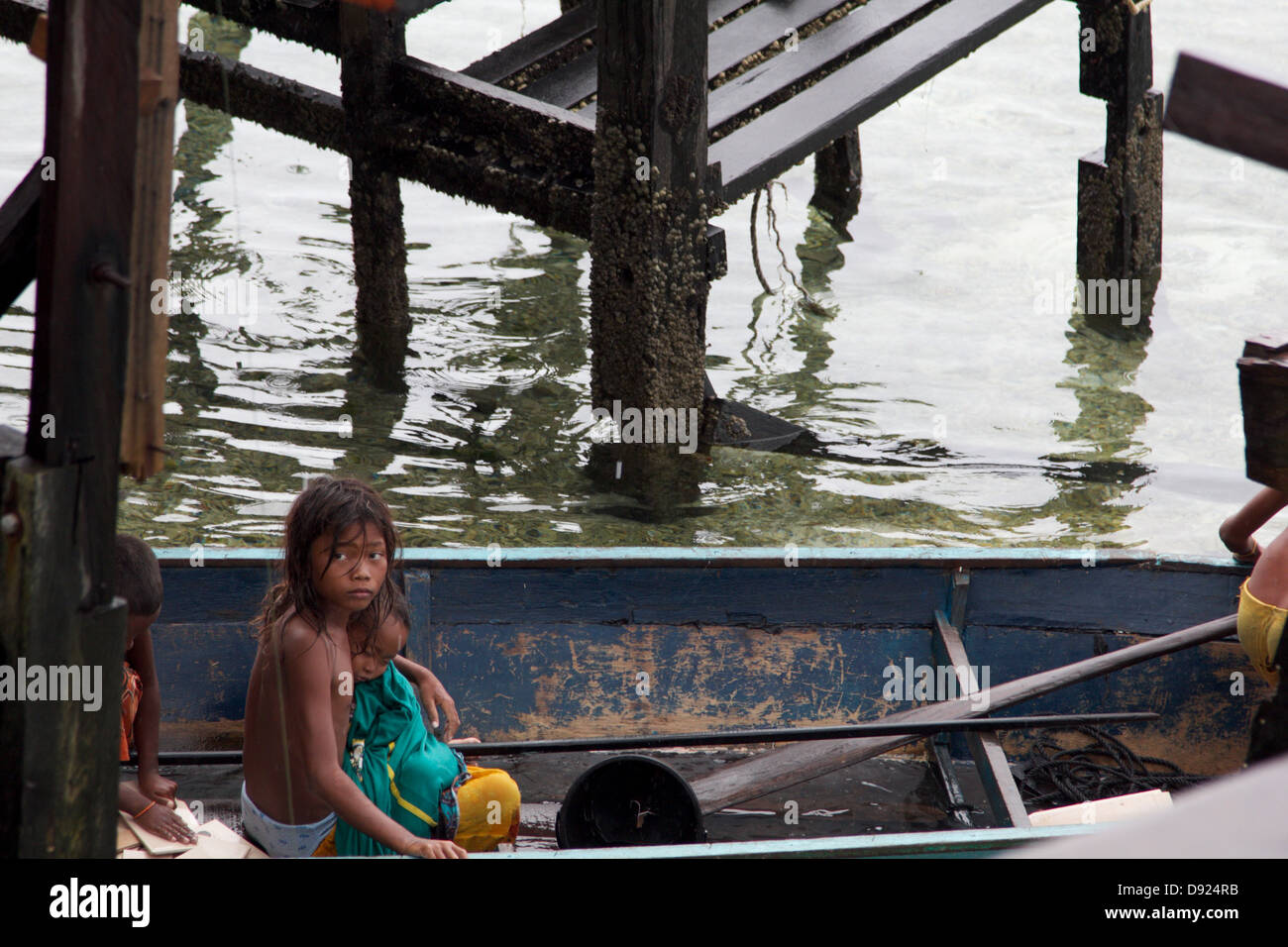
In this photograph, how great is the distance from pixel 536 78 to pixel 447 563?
361 cm

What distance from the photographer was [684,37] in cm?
520

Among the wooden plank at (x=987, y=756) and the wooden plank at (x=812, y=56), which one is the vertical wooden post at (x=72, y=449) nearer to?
the wooden plank at (x=987, y=756)

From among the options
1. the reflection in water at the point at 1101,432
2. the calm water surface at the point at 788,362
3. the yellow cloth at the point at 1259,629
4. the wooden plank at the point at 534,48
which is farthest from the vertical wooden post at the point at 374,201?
the yellow cloth at the point at 1259,629

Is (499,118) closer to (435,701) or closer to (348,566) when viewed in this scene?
(435,701)

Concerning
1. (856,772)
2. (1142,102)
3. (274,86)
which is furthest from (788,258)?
(856,772)

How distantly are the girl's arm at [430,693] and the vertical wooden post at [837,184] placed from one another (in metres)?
7.63

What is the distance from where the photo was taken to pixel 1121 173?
26.6 feet

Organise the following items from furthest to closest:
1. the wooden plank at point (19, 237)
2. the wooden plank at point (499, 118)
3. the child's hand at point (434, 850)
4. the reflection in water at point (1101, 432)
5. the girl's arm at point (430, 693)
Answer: the reflection in water at point (1101, 432)
the wooden plank at point (499, 118)
the girl's arm at point (430, 693)
the child's hand at point (434, 850)
the wooden plank at point (19, 237)

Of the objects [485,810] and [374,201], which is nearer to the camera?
[485,810]

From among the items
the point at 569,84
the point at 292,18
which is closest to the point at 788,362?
the point at 569,84

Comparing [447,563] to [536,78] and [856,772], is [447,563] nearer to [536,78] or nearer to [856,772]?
[856,772]

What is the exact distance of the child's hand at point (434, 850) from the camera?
2.90 m

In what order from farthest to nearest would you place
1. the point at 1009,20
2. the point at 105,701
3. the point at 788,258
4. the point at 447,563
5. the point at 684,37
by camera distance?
1. the point at 788,258
2. the point at 1009,20
3. the point at 684,37
4. the point at 447,563
5. the point at 105,701

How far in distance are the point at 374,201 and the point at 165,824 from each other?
4.32 metres
